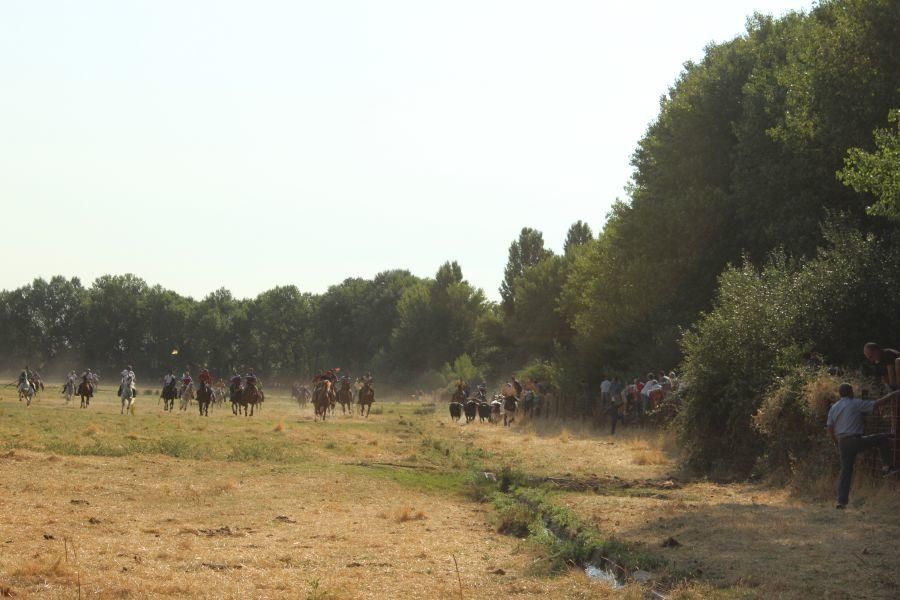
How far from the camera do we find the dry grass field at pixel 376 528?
35.6ft

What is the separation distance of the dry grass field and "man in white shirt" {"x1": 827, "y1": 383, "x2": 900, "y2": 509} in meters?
0.38

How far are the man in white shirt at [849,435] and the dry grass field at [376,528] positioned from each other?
383mm

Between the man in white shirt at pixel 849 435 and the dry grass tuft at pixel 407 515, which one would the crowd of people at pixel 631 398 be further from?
the dry grass tuft at pixel 407 515

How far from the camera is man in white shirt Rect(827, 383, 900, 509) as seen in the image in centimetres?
1561

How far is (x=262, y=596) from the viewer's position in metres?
10.5

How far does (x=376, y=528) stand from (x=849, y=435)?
23.1 feet

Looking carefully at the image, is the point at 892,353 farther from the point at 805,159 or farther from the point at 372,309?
the point at 372,309

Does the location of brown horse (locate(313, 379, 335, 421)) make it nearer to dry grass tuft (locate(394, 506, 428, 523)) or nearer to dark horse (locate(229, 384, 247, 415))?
dark horse (locate(229, 384, 247, 415))

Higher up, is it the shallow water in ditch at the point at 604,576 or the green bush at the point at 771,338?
the green bush at the point at 771,338

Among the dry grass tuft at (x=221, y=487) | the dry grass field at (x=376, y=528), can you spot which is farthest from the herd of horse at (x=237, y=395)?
the dry grass tuft at (x=221, y=487)

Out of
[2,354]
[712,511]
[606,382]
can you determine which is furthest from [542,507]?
[2,354]

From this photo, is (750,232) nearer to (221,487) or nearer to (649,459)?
(649,459)

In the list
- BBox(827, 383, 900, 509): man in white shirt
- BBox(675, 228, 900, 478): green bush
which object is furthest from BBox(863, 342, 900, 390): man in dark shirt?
BBox(675, 228, 900, 478): green bush

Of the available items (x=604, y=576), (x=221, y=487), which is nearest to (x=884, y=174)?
(x=604, y=576)
